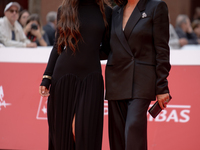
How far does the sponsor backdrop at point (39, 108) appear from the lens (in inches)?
167

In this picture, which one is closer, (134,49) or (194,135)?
(134,49)

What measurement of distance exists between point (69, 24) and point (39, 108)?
1710 millimetres

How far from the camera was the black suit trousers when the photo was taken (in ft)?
9.55

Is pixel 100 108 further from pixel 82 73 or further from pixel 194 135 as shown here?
pixel 194 135

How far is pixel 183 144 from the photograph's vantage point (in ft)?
13.9

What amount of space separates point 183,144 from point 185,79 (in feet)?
2.71

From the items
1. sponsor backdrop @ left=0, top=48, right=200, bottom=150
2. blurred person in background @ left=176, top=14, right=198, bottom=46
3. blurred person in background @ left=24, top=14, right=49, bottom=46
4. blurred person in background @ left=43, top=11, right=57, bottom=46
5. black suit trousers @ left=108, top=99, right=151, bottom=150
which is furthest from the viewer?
blurred person in background @ left=176, top=14, right=198, bottom=46

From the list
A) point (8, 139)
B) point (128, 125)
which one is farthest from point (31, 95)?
point (128, 125)

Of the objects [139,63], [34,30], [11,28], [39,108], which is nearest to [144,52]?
[139,63]

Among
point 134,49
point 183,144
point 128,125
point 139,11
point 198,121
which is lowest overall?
point 183,144

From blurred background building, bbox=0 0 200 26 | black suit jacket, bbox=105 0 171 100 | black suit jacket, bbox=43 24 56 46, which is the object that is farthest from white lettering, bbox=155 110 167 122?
blurred background building, bbox=0 0 200 26

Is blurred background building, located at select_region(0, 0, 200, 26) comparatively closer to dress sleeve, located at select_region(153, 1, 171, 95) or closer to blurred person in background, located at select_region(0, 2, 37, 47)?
blurred person in background, located at select_region(0, 2, 37, 47)

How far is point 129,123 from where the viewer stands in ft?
9.62

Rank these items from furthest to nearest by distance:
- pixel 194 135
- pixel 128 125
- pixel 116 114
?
1. pixel 194 135
2. pixel 116 114
3. pixel 128 125
